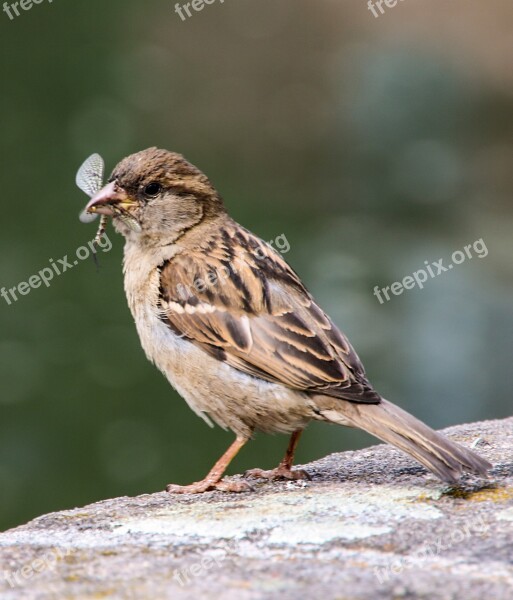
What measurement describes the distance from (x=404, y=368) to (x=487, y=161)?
6.42 metres

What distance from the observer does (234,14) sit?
20484mm

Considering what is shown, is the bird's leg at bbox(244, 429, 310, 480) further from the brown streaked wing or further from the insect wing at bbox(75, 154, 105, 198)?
the insect wing at bbox(75, 154, 105, 198)

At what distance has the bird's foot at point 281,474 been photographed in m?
4.68

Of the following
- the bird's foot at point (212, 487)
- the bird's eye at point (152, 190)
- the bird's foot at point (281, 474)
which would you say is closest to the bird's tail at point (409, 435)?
the bird's foot at point (281, 474)

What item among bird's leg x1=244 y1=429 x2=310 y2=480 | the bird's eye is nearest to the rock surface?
bird's leg x1=244 y1=429 x2=310 y2=480

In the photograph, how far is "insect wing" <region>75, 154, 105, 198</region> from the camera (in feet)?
18.3

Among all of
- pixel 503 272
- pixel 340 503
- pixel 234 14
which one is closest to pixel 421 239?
pixel 503 272

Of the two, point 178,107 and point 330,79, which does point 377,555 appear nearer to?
point 178,107

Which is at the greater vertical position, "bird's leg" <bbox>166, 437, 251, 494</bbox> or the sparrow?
the sparrow

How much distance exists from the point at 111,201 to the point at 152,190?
0.62ft

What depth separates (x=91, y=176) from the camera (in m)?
5.60

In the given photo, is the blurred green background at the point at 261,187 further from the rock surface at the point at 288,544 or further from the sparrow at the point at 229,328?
the rock surface at the point at 288,544

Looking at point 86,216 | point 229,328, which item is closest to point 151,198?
point 86,216

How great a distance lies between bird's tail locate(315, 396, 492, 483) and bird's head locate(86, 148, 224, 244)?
117 cm
